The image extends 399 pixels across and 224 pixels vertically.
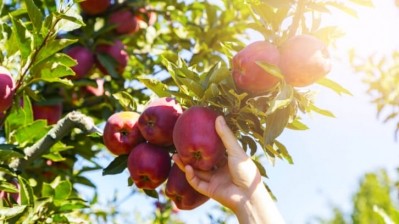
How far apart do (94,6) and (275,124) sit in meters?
1.58

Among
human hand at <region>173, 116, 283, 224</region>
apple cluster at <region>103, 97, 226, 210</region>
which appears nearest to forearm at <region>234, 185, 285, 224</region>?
human hand at <region>173, 116, 283, 224</region>

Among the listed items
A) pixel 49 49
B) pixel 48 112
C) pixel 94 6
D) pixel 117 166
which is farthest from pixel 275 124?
pixel 94 6

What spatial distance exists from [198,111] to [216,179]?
20cm

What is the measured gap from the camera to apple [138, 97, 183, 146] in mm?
1569

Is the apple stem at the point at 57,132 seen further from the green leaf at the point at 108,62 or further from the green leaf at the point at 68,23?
the green leaf at the point at 108,62

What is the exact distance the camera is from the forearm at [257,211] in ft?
4.90

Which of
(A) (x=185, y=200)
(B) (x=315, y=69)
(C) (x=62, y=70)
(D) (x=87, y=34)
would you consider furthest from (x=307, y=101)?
(D) (x=87, y=34)

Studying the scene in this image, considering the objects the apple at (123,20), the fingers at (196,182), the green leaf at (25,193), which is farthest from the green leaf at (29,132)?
the apple at (123,20)

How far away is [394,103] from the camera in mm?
2596

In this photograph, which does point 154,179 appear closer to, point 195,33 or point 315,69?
point 315,69

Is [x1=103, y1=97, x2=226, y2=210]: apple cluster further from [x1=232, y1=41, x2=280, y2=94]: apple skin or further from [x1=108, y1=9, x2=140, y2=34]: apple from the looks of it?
[x1=108, y1=9, x2=140, y2=34]: apple

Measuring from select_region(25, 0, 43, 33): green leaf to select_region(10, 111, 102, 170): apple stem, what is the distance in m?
0.32

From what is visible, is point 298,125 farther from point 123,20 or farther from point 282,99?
point 123,20

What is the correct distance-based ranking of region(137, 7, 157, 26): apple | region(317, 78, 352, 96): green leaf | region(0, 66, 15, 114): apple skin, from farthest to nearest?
region(137, 7, 157, 26): apple → region(0, 66, 15, 114): apple skin → region(317, 78, 352, 96): green leaf
